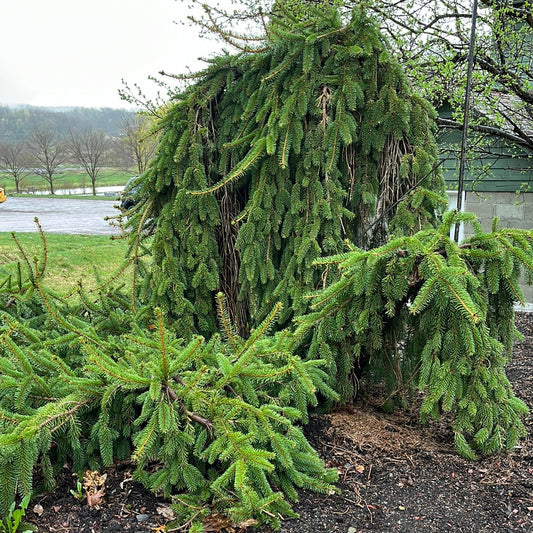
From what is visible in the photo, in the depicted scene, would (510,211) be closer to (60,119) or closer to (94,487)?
(94,487)

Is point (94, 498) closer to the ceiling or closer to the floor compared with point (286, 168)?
closer to the floor

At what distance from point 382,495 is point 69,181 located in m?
53.7

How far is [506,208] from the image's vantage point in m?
8.91

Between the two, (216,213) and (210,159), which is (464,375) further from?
(210,159)

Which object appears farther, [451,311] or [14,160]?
[14,160]

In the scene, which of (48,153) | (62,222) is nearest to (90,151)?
(48,153)

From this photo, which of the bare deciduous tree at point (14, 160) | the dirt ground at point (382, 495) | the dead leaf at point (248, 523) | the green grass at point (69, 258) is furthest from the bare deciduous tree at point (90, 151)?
the dead leaf at point (248, 523)

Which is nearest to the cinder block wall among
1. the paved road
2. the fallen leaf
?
the fallen leaf

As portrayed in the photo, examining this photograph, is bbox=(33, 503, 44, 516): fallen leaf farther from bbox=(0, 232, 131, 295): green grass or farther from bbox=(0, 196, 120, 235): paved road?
bbox=(0, 196, 120, 235): paved road

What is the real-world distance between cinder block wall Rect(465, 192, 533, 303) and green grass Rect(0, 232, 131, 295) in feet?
20.2

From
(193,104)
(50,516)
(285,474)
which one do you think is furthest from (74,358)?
(193,104)

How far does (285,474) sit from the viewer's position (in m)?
2.59

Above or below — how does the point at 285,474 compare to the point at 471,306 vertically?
below

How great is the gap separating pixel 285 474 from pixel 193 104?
2.83 metres
